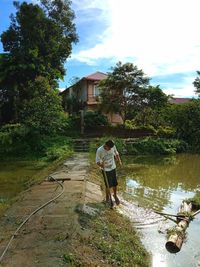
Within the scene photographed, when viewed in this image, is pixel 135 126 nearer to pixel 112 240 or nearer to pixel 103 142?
pixel 103 142

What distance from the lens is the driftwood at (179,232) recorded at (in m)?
7.71

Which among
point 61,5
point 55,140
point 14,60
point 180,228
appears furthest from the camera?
point 61,5

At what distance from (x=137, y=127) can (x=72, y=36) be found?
10644 mm

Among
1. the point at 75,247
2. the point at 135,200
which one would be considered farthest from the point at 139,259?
the point at 135,200

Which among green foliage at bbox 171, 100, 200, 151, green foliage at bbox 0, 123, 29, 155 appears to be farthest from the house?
green foliage at bbox 0, 123, 29, 155

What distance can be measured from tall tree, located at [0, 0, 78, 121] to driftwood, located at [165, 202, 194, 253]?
71.3 ft

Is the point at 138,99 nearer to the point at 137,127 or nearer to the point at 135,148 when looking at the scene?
the point at 137,127

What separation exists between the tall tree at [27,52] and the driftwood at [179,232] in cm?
2172

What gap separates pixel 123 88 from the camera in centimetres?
3253

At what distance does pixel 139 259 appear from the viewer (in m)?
6.80

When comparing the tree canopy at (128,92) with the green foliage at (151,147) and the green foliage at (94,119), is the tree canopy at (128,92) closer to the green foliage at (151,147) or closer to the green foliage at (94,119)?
the green foliage at (94,119)

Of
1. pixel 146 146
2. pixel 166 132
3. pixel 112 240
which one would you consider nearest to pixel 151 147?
pixel 146 146

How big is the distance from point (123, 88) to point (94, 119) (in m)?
3.63

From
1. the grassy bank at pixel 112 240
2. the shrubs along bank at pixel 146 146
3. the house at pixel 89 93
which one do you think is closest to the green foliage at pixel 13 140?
the shrubs along bank at pixel 146 146
